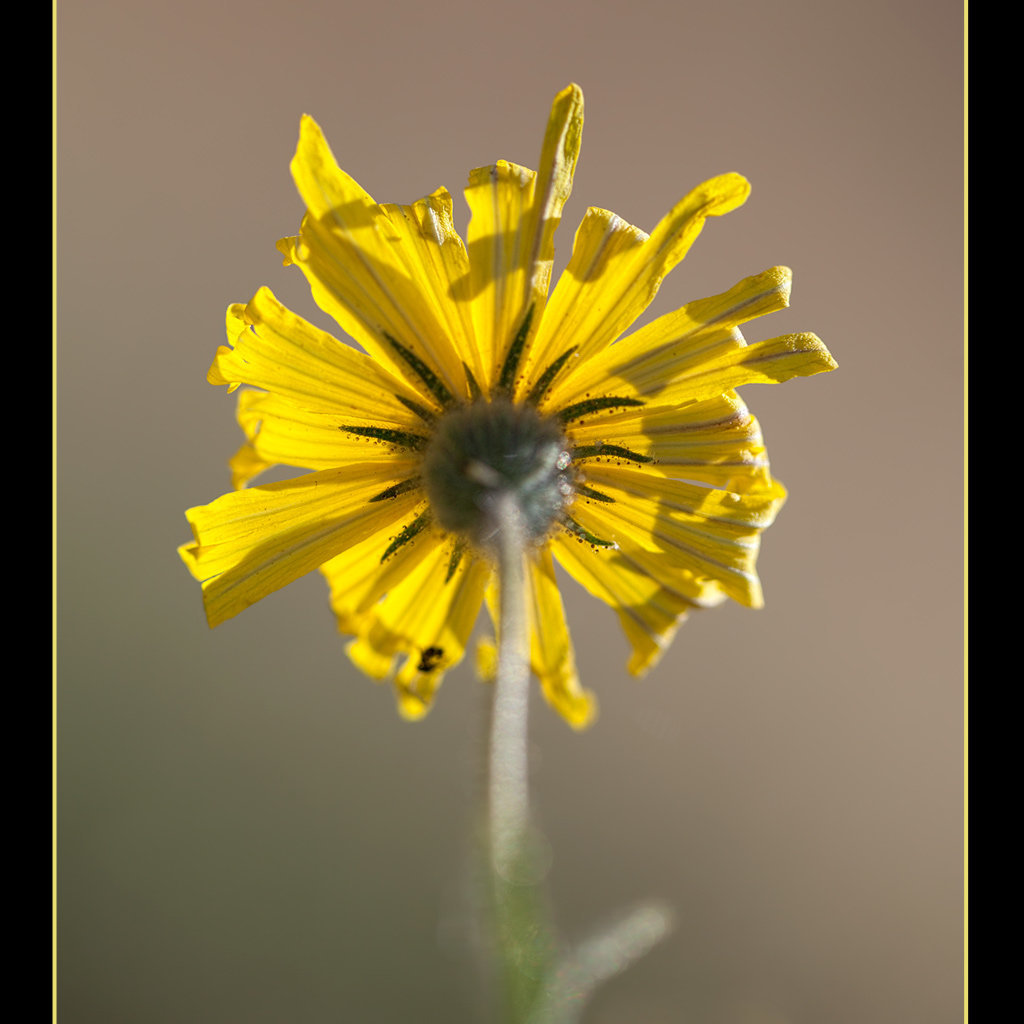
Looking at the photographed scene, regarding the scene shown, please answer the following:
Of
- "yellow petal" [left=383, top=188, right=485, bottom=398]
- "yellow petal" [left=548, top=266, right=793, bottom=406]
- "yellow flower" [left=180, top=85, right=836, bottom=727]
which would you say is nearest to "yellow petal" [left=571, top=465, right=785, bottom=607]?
"yellow flower" [left=180, top=85, right=836, bottom=727]

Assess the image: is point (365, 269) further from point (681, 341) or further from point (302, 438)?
point (681, 341)

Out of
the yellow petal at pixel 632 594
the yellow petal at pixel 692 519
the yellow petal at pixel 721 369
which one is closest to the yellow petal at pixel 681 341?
the yellow petal at pixel 721 369

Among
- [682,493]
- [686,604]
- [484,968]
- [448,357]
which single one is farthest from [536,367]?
[484,968]

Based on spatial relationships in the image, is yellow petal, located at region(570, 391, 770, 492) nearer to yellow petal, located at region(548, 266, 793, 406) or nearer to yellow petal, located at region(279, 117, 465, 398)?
yellow petal, located at region(548, 266, 793, 406)

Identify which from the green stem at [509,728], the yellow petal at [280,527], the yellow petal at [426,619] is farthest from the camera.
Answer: the yellow petal at [426,619]

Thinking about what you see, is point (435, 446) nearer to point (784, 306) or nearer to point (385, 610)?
point (385, 610)

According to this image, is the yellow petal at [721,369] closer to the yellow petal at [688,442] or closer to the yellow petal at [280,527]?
the yellow petal at [688,442]

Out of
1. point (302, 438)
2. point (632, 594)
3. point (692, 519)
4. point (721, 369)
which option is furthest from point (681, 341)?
point (302, 438)
